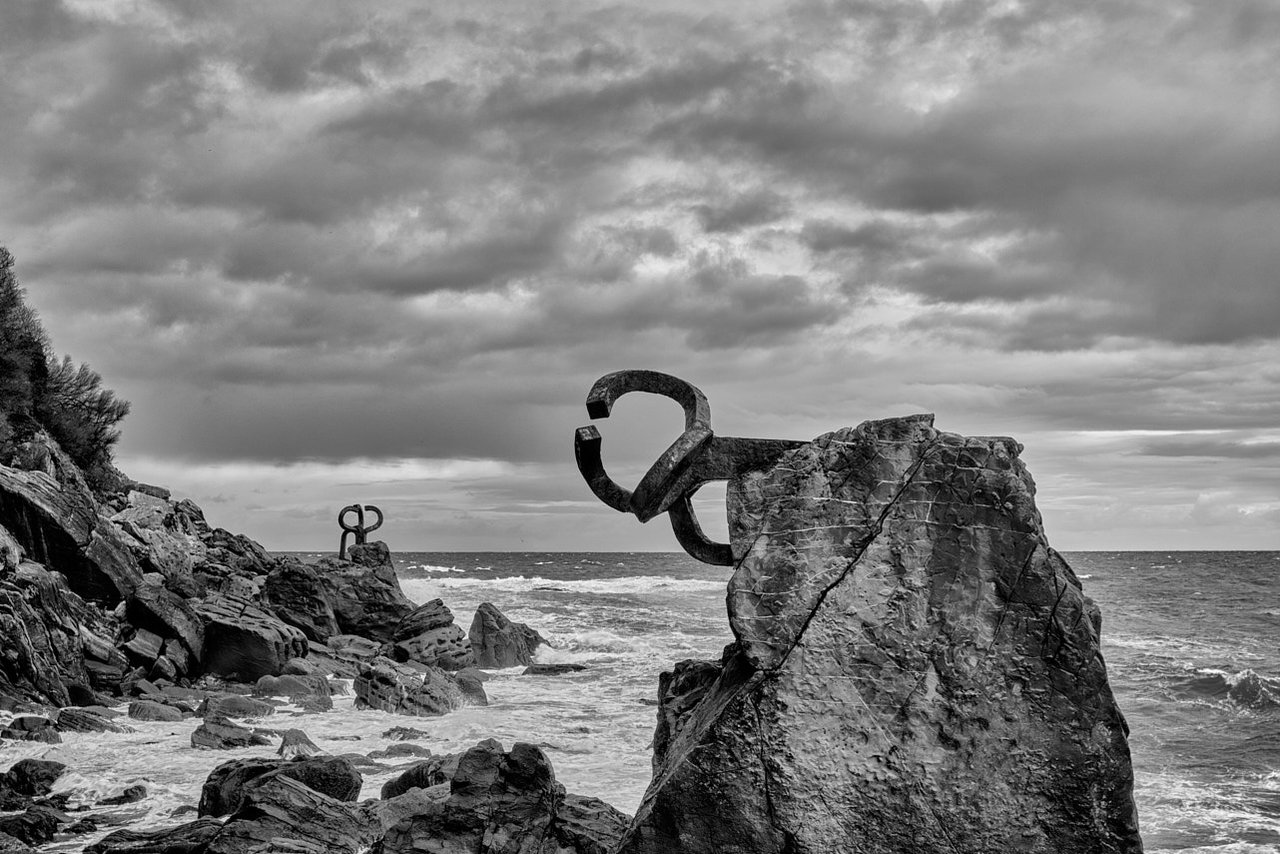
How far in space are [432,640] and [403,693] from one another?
18.2 ft

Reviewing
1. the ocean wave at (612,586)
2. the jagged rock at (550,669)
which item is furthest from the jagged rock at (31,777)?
the ocean wave at (612,586)

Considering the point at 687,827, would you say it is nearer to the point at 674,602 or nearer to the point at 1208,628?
the point at 1208,628

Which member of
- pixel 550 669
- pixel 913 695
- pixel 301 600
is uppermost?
pixel 913 695

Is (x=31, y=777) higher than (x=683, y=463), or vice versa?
(x=683, y=463)

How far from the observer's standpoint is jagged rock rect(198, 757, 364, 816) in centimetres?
802

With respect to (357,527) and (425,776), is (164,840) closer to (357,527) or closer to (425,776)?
(425,776)

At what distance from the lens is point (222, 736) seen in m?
11.6

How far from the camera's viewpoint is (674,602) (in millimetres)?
41781

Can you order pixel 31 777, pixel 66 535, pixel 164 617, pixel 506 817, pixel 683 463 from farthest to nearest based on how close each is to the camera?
pixel 66 535, pixel 164 617, pixel 31 777, pixel 506 817, pixel 683 463

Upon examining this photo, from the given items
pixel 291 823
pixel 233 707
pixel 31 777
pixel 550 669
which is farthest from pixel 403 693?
pixel 291 823

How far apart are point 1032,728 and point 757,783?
1.01 metres

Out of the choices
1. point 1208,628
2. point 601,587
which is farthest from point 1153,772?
point 601,587

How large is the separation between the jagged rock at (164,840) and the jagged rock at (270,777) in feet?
1.43

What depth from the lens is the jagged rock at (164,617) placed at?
1574cm
